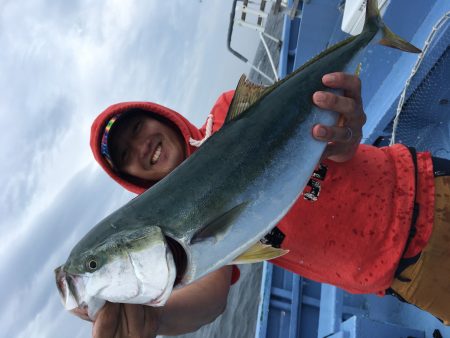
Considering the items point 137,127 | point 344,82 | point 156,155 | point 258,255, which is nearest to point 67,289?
point 258,255

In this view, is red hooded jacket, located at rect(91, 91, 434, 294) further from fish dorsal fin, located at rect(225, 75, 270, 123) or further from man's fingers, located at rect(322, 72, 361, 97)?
fish dorsal fin, located at rect(225, 75, 270, 123)

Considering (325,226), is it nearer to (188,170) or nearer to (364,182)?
(364,182)

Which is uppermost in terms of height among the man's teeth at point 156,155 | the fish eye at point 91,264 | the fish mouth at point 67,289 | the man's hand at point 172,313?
the fish eye at point 91,264

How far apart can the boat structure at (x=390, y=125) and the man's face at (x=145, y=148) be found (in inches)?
80.5

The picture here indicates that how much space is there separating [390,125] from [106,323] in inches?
172

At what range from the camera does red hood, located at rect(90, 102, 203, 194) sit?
2826mm

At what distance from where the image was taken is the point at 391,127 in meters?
5.03

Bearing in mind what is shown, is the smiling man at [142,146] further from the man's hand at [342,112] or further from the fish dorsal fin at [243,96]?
the man's hand at [342,112]

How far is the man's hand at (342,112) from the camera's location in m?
2.06

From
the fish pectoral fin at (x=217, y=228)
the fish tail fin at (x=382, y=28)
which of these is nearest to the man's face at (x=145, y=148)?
the fish pectoral fin at (x=217, y=228)

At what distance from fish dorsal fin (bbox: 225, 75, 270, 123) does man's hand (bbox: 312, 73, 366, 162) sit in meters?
0.32

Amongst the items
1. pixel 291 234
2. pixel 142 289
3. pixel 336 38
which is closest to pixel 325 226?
pixel 291 234

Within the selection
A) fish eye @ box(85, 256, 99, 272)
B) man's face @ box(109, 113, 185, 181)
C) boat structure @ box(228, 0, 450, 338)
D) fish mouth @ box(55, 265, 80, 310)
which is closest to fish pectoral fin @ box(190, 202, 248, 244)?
fish eye @ box(85, 256, 99, 272)

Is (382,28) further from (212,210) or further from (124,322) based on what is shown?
(124,322)
